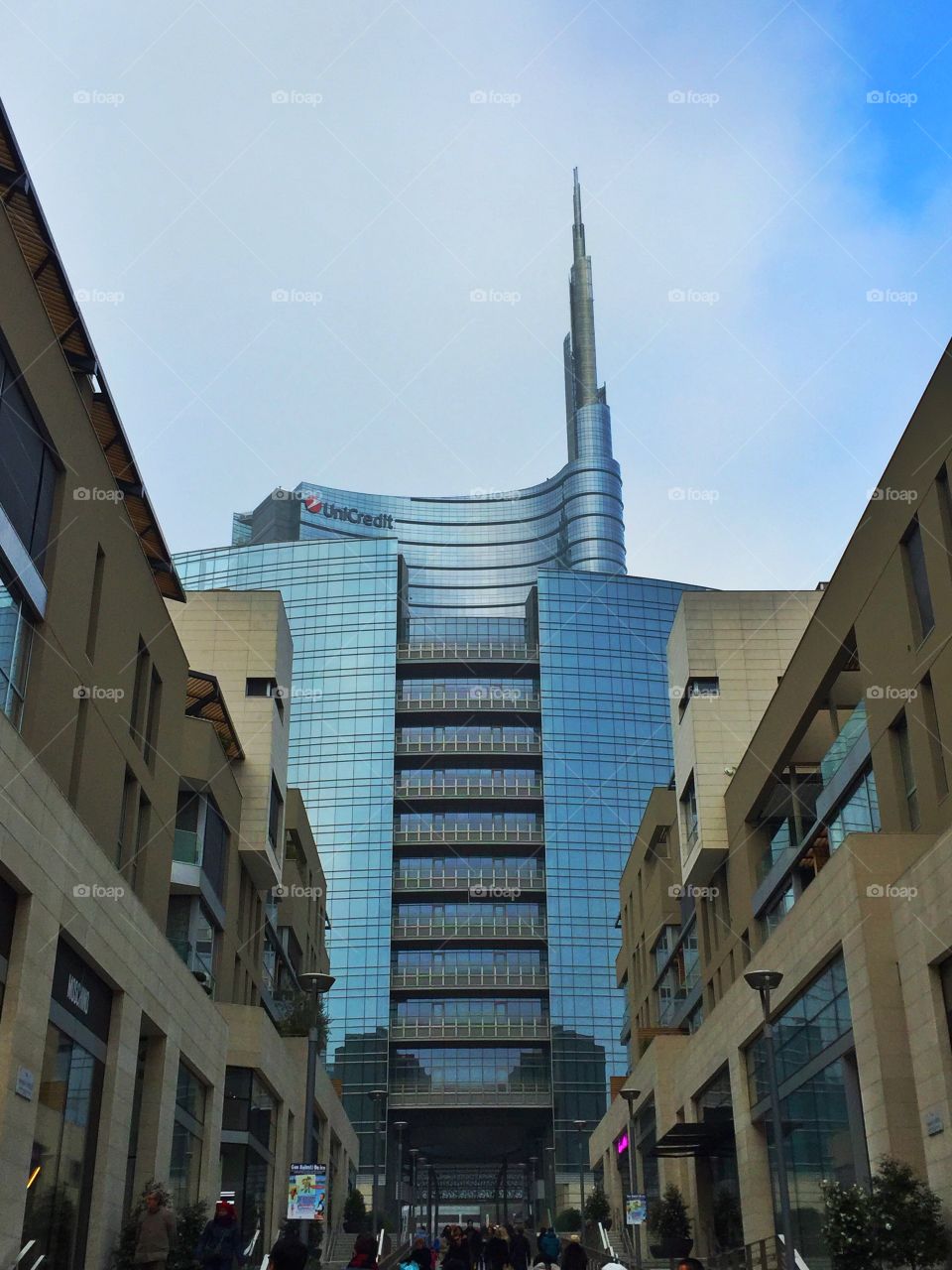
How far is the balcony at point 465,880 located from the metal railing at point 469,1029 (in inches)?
398

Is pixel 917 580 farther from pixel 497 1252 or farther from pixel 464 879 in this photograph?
pixel 464 879

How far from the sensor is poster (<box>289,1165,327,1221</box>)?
28.0 m

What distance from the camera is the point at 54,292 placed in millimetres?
26062

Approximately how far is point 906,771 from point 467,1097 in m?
80.9

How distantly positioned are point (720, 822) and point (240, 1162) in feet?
61.7

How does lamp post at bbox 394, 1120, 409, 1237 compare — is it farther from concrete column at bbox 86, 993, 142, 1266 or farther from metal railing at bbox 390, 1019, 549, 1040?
concrete column at bbox 86, 993, 142, 1266

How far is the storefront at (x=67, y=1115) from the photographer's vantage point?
20.5m

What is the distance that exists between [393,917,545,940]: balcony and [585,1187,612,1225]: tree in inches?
1572

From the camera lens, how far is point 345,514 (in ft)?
591

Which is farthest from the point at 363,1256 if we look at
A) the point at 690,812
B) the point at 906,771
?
the point at 690,812

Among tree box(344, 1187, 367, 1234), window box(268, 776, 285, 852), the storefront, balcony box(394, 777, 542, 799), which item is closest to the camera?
the storefront

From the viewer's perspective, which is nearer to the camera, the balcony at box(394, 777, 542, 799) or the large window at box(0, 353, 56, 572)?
the large window at box(0, 353, 56, 572)

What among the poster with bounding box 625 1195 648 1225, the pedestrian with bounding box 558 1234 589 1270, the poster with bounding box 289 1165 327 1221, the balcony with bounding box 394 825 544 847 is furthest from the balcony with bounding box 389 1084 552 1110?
the pedestrian with bounding box 558 1234 589 1270

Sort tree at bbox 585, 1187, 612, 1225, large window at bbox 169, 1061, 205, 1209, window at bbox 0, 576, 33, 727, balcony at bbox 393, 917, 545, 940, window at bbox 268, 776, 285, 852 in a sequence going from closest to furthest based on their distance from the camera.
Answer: window at bbox 0, 576, 33, 727, large window at bbox 169, 1061, 205, 1209, window at bbox 268, 776, 285, 852, tree at bbox 585, 1187, 612, 1225, balcony at bbox 393, 917, 545, 940
